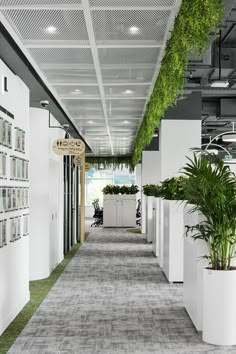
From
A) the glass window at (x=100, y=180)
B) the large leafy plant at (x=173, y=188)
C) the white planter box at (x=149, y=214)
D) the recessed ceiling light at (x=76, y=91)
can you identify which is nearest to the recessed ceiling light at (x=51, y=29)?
the recessed ceiling light at (x=76, y=91)

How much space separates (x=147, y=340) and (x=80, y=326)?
2.73ft

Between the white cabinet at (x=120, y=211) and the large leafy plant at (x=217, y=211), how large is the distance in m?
14.9

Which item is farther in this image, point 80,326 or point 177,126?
point 177,126

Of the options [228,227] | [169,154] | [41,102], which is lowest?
[228,227]

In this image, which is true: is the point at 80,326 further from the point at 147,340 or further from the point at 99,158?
the point at 99,158

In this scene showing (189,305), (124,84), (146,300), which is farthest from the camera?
(124,84)

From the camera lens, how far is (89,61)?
598cm

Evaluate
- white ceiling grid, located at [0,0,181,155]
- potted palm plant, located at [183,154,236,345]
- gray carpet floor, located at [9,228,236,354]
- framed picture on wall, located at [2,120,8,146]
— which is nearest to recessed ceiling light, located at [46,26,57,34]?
white ceiling grid, located at [0,0,181,155]

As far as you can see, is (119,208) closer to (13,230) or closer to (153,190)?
(153,190)

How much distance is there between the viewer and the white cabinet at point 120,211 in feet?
65.2

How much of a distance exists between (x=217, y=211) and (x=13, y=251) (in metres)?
2.37

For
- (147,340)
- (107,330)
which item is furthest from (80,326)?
(147,340)

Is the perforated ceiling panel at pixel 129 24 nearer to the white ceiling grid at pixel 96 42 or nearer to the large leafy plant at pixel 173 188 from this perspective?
the white ceiling grid at pixel 96 42

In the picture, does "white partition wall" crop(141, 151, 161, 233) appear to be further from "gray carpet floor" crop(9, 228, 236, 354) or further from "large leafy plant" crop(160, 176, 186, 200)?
"large leafy plant" crop(160, 176, 186, 200)
